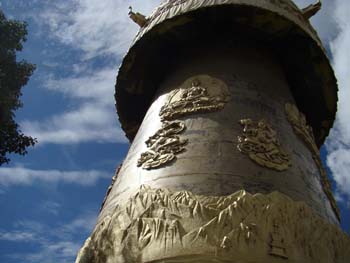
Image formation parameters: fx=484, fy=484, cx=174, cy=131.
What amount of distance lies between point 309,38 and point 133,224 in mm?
4944

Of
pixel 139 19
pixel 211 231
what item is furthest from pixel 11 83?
pixel 211 231

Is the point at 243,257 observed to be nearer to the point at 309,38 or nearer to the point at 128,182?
the point at 128,182

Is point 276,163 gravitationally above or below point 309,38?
below

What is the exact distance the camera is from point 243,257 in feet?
16.4

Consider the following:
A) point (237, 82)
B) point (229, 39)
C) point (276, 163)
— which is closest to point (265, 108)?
point (237, 82)

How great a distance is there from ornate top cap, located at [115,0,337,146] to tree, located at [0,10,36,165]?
21.1 ft

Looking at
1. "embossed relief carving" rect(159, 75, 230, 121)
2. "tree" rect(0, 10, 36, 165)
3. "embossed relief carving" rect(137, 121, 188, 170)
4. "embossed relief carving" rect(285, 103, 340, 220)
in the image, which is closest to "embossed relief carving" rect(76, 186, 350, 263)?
"embossed relief carving" rect(137, 121, 188, 170)

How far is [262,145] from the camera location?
21.6 feet

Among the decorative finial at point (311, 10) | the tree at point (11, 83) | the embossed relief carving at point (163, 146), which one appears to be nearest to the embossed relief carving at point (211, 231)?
the embossed relief carving at point (163, 146)

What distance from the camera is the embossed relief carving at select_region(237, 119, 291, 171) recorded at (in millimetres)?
6387

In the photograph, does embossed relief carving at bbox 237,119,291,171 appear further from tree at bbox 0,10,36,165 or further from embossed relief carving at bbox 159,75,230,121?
tree at bbox 0,10,36,165

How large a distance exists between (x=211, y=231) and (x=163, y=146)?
185 cm

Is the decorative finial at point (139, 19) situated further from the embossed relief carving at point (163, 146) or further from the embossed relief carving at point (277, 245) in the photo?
the embossed relief carving at point (277, 245)

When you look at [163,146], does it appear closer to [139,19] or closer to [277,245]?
[277,245]
